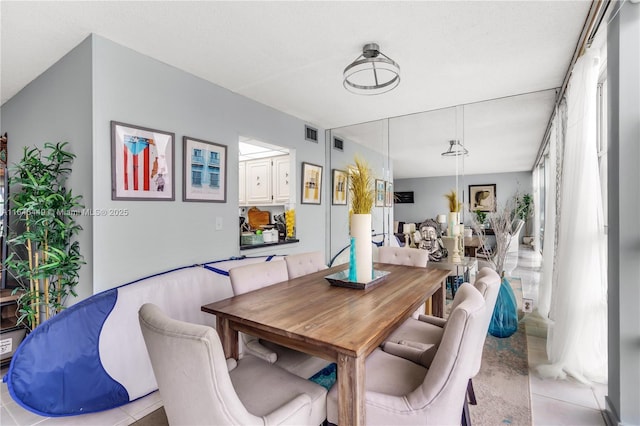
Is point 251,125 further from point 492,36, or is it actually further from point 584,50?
point 584,50

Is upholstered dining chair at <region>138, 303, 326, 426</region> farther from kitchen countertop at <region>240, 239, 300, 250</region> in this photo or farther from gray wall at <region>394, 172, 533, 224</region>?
gray wall at <region>394, 172, 533, 224</region>

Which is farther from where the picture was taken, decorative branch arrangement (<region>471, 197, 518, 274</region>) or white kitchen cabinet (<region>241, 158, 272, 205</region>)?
white kitchen cabinet (<region>241, 158, 272, 205</region>)

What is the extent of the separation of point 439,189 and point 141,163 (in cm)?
308

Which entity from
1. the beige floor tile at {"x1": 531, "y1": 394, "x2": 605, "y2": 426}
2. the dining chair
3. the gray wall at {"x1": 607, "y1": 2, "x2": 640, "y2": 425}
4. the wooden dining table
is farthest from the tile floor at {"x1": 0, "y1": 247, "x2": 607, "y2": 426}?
the wooden dining table

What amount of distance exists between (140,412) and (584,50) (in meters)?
3.95

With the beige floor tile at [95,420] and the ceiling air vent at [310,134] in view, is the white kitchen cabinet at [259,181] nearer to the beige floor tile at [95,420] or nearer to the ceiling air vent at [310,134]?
the ceiling air vent at [310,134]

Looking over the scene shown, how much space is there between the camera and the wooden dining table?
1143 millimetres

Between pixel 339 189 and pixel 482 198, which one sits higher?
pixel 339 189

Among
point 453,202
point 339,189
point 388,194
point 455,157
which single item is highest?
point 455,157

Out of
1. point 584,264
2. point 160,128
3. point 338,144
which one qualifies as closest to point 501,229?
point 584,264

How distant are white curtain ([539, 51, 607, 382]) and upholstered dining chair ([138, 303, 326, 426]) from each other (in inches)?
79.3

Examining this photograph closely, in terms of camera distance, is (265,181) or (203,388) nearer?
(203,388)

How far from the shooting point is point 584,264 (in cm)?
212

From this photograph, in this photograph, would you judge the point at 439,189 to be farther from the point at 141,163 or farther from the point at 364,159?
the point at 141,163
